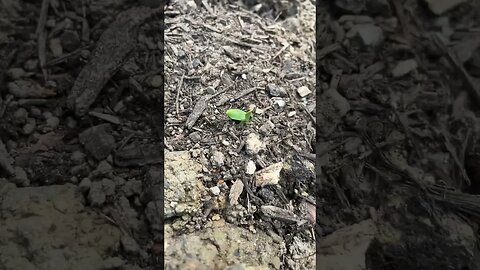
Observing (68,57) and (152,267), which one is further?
(68,57)

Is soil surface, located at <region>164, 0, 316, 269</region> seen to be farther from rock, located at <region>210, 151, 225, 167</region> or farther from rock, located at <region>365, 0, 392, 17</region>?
rock, located at <region>365, 0, 392, 17</region>

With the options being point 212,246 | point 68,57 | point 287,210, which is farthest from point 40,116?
point 287,210

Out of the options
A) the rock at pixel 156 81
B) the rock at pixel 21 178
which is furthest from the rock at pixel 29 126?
the rock at pixel 156 81

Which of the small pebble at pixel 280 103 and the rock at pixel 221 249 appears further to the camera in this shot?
the small pebble at pixel 280 103

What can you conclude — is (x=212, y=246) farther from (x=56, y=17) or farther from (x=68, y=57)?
(x=56, y=17)

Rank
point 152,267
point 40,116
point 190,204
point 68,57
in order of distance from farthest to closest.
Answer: point 68,57
point 40,116
point 190,204
point 152,267

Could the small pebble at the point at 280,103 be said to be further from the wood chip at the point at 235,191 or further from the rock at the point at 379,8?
the rock at the point at 379,8
